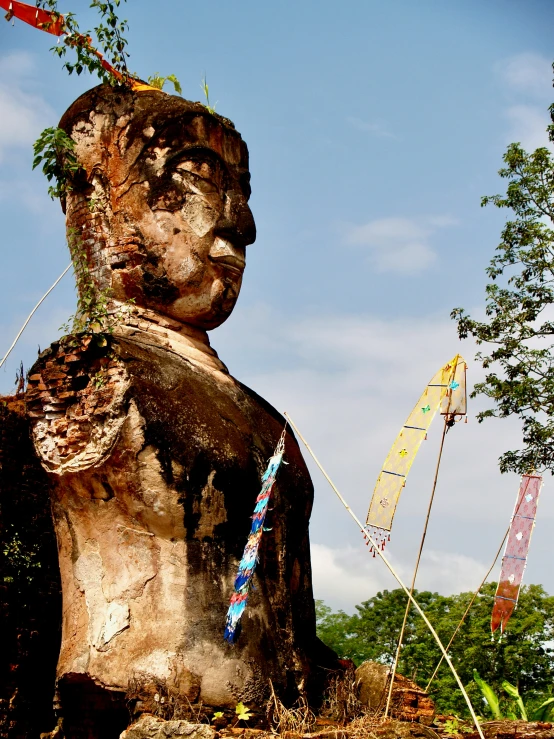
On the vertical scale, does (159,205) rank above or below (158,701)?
above

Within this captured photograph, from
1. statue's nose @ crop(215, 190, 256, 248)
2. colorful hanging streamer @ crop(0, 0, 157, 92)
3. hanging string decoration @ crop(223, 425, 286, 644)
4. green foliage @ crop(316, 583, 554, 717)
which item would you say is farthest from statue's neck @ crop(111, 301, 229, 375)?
green foliage @ crop(316, 583, 554, 717)

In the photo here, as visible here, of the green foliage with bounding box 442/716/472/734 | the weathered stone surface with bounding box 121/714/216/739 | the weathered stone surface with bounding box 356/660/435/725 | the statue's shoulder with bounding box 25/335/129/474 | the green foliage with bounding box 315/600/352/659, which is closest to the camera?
the weathered stone surface with bounding box 121/714/216/739

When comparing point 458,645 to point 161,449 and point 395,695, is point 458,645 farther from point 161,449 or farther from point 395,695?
point 161,449

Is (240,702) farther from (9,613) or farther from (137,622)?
(9,613)

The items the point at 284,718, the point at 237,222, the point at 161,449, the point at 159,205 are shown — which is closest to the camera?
the point at 284,718

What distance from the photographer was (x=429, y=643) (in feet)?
58.5

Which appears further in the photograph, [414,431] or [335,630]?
[335,630]

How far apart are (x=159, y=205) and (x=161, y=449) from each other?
89.6 inches

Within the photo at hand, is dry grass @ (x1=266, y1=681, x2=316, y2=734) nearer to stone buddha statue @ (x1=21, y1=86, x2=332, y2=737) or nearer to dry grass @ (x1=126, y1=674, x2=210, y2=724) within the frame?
stone buddha statue @ (x1=21, y1=86, x2=332, y2=737)

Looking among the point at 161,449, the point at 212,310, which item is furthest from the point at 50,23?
the point at 161,449

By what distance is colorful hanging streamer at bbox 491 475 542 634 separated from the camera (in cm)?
923

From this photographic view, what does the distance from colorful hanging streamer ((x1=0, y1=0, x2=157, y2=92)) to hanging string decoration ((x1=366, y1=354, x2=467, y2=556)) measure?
359 centimetres

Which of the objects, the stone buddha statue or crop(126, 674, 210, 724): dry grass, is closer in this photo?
crop(126, 674, 210, 724): dry grass

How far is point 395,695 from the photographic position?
8.47 meters
